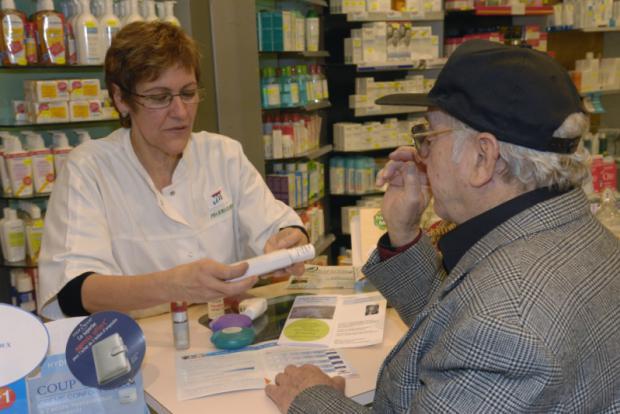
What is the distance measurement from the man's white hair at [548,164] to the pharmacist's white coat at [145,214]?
1.31 meters

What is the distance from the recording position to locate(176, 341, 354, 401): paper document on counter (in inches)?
63.7

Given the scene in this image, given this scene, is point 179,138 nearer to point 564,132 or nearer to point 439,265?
point 439,265

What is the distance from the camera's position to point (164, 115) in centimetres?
223

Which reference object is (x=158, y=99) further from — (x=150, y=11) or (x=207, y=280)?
(x=150, y=11)

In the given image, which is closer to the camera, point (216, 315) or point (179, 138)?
point (216, 315)

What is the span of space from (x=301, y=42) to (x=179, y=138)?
8.29ft

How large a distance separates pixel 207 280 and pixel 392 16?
370 centimetres

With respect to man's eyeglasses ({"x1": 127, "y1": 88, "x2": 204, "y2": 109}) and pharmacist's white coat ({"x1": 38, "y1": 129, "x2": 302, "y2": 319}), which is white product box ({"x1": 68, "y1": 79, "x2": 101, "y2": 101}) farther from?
man's eyeglasses ({"x1": 127, "y1": 88, "x2": 204, "y2": 109})

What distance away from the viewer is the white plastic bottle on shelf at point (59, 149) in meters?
3.47

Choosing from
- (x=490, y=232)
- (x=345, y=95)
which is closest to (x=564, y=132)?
(x=490, y=232)

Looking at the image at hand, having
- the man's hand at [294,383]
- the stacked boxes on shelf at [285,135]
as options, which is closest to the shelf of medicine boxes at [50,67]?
the stacked boxes on shelf at [285,135]

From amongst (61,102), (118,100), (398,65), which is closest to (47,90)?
(61,102)

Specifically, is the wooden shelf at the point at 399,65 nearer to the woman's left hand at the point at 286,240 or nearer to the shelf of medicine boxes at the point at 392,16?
the shelf of medicine boxes at the point at 392,16

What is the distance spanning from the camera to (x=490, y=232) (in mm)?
1272
